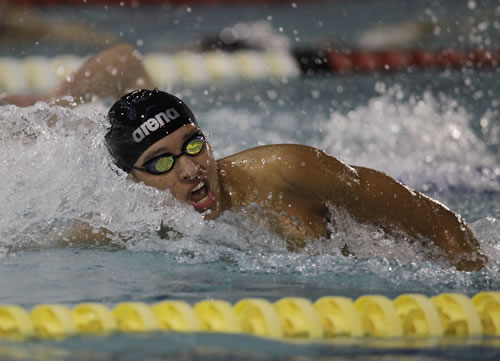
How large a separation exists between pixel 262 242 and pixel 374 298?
0.67m

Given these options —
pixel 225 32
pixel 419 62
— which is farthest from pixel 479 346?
pixel 225 32

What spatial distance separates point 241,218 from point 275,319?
30.5 inches

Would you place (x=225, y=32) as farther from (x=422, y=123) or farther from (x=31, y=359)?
(x=31, y=359)

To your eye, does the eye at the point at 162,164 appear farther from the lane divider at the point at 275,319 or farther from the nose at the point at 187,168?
the lane divider at the point at 275,319

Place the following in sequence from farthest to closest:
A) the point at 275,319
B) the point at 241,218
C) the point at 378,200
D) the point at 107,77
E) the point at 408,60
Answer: the point at 408,60 → the point at 107,77 → the point at 241,218 → the point at 378,200 → the point at 275,319

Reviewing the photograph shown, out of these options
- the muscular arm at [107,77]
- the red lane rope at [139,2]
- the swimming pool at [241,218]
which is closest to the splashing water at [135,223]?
the swimming pool at [241,218]

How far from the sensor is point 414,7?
691 centimetres

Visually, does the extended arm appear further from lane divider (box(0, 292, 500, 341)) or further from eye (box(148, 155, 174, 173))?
eye (box(148, 155, 174, 173))

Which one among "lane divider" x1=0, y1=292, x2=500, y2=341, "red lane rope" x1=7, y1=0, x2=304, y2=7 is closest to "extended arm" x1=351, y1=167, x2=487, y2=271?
"lane divider" x1=0, y1=292, x2=500, y2=341

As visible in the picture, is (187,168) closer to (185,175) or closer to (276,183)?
(185,175)

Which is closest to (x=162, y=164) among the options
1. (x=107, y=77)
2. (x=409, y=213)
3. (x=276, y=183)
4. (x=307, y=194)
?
(x=276, y=183)

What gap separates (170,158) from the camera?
263 cm

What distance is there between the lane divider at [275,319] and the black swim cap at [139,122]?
27.9 inches

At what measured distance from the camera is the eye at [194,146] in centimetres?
263
